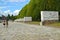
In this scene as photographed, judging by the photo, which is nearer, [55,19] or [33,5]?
[55,19]

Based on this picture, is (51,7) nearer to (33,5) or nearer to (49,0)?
(49,0)

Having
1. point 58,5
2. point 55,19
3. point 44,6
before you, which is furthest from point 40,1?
point 55,19

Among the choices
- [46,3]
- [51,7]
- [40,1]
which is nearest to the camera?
[51,7]

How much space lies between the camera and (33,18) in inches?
3711

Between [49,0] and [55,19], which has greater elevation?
[49,0]

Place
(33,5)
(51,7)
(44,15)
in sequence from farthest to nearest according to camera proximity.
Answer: (33,5)
(51,7)
(44,15)

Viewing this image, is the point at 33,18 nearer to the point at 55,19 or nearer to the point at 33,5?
the point at 33,5

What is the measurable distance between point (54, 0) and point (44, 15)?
18148 millimetres

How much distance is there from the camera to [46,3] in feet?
228

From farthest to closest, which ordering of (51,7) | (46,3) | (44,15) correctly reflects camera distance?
(46,3), (51,7), (44,15)

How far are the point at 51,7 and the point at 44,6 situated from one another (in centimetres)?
575

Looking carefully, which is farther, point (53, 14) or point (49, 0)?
point (49, 0)

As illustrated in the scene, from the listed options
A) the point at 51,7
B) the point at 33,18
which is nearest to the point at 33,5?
the point at 33,18

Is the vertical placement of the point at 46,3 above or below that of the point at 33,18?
above
